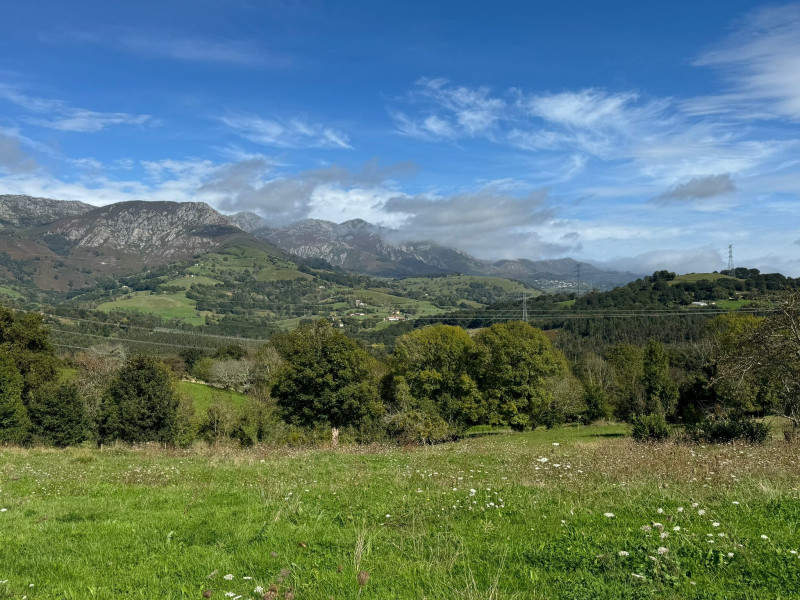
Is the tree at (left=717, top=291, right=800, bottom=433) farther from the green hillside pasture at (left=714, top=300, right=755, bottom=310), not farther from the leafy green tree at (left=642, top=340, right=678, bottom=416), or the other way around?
the green hillside pasture at (left=714, top=300, right=755, bottom=310)

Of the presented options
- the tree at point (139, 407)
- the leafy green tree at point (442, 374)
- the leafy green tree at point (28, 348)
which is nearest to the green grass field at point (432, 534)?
the tree at point (139, 407)

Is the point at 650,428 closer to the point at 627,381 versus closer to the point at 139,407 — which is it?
the point at 139,407

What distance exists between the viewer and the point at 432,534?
24.6 feet

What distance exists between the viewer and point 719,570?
5539 mm

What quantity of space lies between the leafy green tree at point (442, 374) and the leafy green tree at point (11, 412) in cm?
3266

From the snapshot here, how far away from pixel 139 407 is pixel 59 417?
7.09 metres

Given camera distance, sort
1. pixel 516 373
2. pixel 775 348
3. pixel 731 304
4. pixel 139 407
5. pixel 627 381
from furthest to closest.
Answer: pixel 731 304 → pixel 627 381 → pixel 516 373 → pixel 139 407 → pixel 775 348

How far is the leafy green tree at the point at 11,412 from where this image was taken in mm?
38156

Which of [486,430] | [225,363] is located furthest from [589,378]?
[225,363]

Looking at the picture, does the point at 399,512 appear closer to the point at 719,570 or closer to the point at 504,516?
the point at 504,516

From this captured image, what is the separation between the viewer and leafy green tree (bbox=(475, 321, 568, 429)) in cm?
5291

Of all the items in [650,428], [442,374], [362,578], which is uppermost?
[362,578]

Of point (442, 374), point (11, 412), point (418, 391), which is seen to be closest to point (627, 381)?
point (442, 374)

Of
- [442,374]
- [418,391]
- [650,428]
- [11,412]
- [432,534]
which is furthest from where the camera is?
[442,374]
